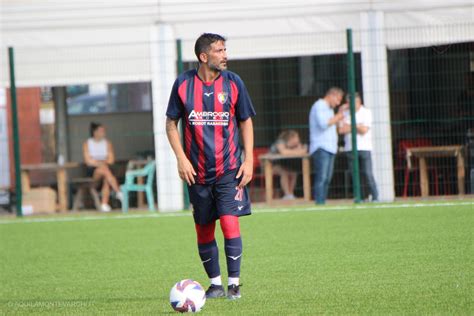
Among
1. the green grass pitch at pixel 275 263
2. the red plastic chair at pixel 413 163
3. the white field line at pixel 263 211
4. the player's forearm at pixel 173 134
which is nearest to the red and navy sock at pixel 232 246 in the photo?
the green grass pitch at pixel 275 263

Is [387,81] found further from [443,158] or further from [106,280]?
[106,280]

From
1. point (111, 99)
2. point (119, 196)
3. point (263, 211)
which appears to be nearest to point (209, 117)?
point (263, 211)

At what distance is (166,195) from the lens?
1827 cm

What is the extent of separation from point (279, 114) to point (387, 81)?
7.51 ft

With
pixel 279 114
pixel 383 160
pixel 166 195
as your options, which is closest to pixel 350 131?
pixel 383 160

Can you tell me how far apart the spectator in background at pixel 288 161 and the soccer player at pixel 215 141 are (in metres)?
10.9

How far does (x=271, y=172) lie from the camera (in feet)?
61.7

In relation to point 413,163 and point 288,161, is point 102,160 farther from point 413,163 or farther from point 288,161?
point 413,163

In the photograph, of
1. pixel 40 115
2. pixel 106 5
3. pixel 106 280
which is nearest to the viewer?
pixel 106 280

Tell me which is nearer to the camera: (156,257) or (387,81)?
(156,257)

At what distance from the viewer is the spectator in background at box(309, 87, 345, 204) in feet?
56.7

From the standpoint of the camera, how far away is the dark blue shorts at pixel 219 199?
25.0 ft

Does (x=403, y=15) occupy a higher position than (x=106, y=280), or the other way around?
(x=403, y=15)

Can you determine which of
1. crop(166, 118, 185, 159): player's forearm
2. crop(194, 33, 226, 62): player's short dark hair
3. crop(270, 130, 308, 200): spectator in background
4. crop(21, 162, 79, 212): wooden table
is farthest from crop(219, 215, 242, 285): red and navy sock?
crop(21, 162, 79, 212): wooden table
